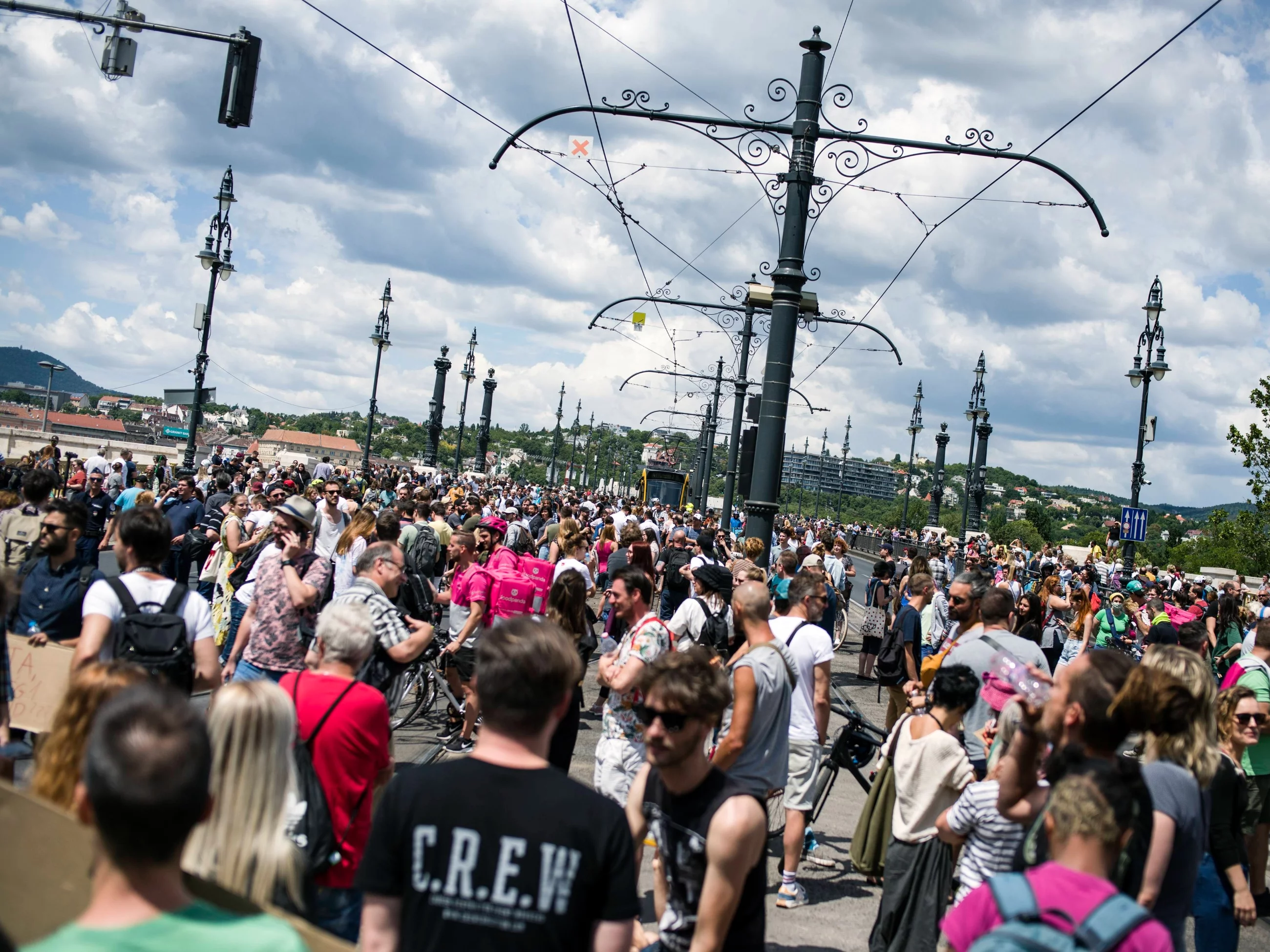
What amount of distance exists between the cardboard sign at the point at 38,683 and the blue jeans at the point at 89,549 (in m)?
7.22

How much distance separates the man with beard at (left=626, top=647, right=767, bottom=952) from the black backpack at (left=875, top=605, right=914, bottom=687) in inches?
263

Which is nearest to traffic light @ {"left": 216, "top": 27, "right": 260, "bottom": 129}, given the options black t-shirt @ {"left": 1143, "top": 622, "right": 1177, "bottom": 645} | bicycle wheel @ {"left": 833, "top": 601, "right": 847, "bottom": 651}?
black t-shirt @ {"left": 1143, "top": 622, "right": 1177, "bottom": 645}

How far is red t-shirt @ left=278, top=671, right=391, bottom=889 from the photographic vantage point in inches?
144

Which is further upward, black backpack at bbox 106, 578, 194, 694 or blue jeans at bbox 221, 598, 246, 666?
black backpack at bbox 106, 578, 194, 694

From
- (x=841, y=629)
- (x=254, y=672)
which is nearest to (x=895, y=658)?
(x=254, y=672)

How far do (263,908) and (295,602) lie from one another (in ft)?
14.0

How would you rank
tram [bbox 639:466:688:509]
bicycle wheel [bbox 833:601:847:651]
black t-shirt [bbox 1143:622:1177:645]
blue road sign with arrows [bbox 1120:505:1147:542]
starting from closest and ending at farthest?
black t-shirt [bbox 1143:622:1177:645]
bicycle wheel [bbox 833:601:847:651]
blue road sign with arrows [bbox 1120:505:1147:542]
tram [bbox 639:466:688:509]

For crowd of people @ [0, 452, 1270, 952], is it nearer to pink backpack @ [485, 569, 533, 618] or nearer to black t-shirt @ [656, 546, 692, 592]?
pink backpack @ [485, 569, 533, 618]

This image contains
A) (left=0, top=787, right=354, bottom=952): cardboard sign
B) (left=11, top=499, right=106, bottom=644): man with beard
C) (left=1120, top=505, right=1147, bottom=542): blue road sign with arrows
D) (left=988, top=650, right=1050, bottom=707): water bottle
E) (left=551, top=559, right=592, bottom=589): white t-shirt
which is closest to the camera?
(left=0, top=787, right=354, bottom=952): cardboard sign

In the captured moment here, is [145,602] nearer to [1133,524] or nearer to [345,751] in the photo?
[345,751]

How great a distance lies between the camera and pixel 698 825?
3133 mm

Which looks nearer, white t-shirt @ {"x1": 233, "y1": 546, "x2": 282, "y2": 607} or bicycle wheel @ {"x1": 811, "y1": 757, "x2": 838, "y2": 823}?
white t-shirt @ {"x1": 233, "y1": 546, "x2": 282, "y2": 607}

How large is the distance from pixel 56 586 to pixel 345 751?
8.02ft

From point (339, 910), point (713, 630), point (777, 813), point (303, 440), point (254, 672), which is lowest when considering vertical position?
point (777, 813)
